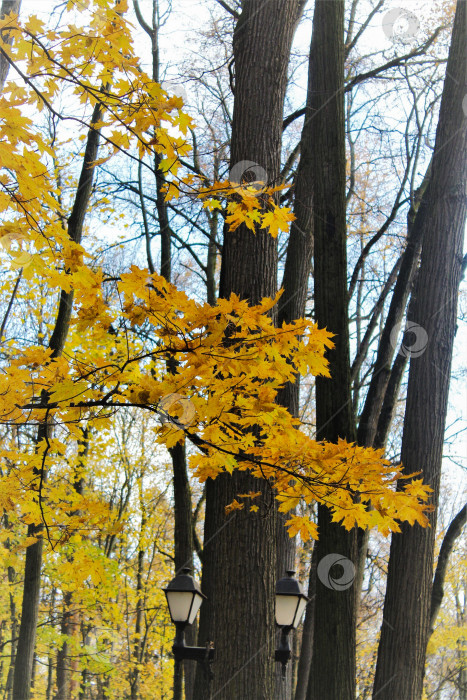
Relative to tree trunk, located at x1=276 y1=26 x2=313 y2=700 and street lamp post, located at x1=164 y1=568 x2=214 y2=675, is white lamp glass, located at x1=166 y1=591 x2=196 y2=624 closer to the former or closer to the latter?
street lamp post, located at x1=164 y1=568 x2=214 y2=675

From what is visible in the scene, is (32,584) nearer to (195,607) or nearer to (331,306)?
(195,607)

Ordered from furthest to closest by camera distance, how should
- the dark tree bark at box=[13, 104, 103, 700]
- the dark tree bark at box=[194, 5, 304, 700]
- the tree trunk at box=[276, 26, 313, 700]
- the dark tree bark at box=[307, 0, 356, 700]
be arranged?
the dark tree bark at box=[13, 104, 103, 700], the tree trunk at box=[276, 26, 313, 700], the dark tree bark at box=[307, 0, 356, 700], the dark tree bark at box=[194, 5, 304, 700]

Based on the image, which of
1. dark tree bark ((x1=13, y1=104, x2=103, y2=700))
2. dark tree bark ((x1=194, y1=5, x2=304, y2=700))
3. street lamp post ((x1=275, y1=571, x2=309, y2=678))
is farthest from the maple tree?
dark tree bark ((x1=13, y1=104, x2=103, y2=700))

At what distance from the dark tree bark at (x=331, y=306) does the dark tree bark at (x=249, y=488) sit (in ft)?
2.80

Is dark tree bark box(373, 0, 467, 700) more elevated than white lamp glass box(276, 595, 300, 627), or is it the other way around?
dark tree bark box(373, 0, 467, 700)

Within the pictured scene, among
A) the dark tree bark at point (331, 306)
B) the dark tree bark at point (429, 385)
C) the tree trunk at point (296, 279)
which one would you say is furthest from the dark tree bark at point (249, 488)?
the tree trunk at point (296, 279)

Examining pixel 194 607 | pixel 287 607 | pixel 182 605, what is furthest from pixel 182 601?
pixel 287 607

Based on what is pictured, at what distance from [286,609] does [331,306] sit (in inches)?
98.9

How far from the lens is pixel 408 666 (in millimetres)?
4793

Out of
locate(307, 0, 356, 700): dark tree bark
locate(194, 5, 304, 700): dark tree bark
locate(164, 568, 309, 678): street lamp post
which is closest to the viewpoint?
locate(194, 5, 304, 700): dark tree bark

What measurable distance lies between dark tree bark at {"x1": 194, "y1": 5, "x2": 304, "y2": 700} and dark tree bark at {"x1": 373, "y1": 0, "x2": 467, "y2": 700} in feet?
5.13

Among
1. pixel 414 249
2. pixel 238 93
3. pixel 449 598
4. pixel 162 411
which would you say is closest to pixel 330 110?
pixel 238 93

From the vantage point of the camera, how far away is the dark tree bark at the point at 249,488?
3539 millimetres

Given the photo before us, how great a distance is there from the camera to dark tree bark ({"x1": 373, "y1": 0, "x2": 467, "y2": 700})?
15.9 ft
